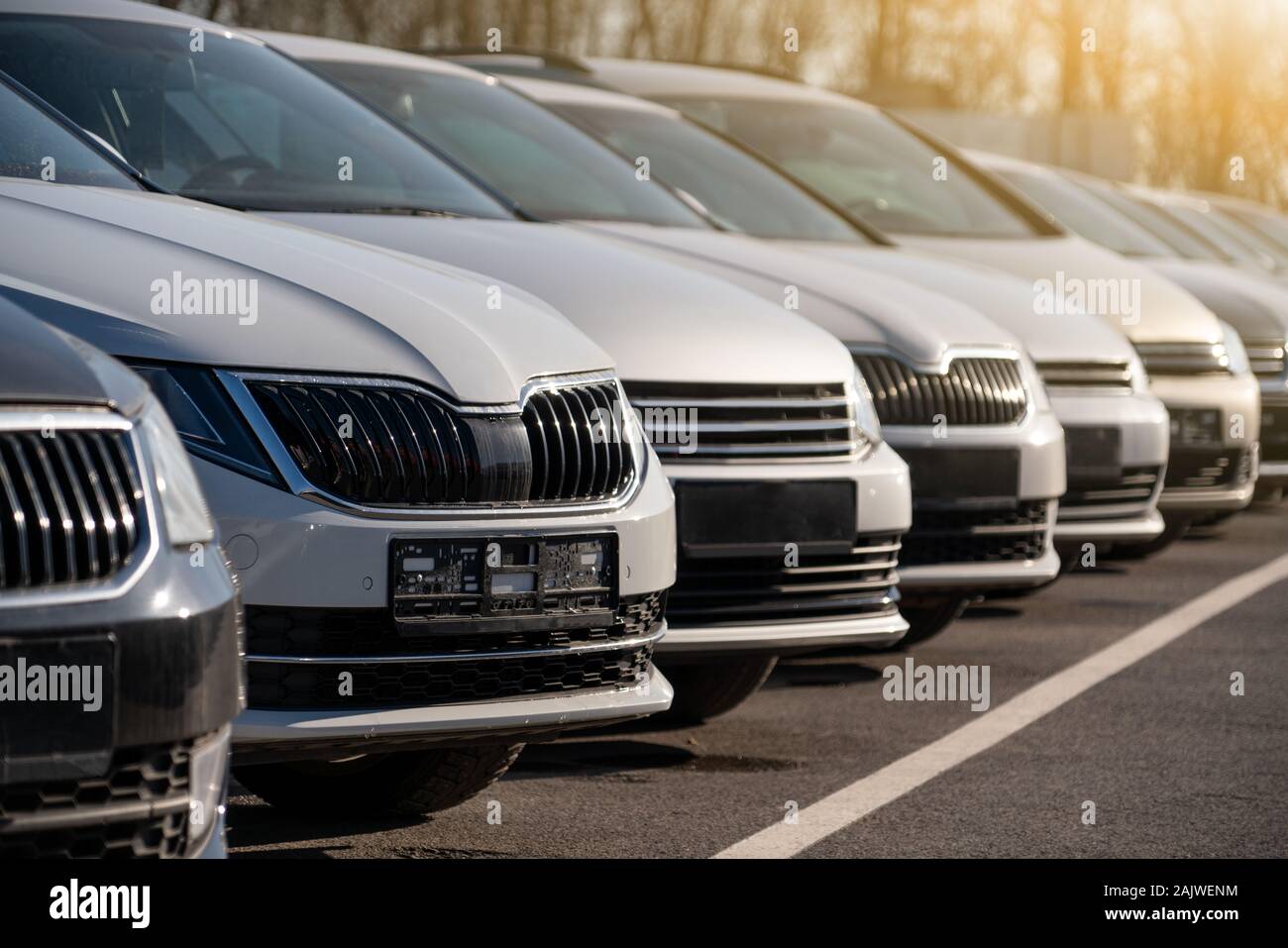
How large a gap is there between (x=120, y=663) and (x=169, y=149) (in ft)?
9.69

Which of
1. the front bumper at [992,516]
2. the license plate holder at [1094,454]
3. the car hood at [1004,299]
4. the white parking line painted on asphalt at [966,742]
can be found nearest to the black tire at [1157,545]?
the white parking line painted on asphalt at [966,742]

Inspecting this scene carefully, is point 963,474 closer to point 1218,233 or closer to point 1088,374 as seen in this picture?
point 1088,374

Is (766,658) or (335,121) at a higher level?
(335,121)

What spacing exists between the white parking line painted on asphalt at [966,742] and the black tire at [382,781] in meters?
0.58

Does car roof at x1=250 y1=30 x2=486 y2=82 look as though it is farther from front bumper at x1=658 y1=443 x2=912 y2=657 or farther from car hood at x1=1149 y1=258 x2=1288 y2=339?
car hood at x1=1149 y1=258 x2=1288 y2=339

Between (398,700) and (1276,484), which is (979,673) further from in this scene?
(1276,484)

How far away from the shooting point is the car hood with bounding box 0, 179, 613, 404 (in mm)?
3926

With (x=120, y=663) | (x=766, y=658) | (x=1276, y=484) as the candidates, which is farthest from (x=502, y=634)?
(x=1276, y=484)

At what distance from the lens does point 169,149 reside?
18.3 feet

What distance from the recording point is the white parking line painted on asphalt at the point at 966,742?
480 centimetres

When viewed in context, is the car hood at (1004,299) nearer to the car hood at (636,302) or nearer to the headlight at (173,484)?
the car hood at (636,302)

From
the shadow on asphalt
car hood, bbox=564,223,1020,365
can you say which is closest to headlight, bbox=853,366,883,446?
car hood, bbox=564,223,1020,365

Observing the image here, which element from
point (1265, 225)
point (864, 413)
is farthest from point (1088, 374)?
point (1265, 225)

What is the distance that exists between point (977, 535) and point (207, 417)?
11.4 ft
